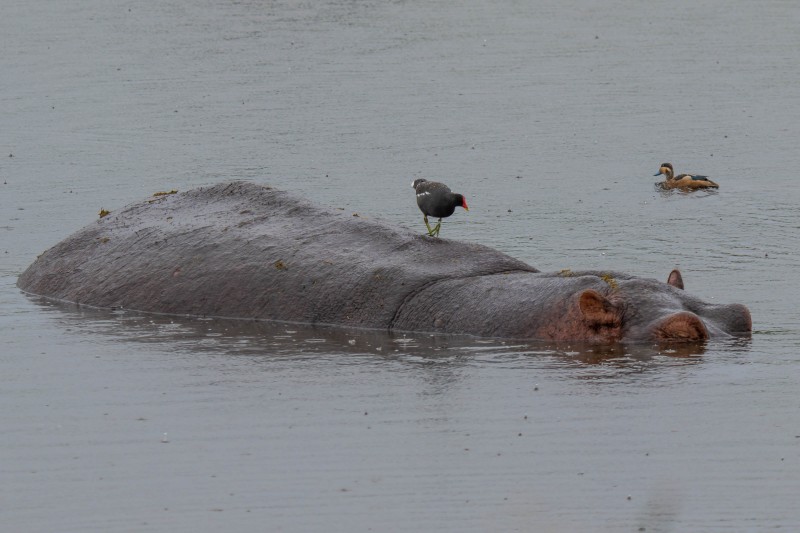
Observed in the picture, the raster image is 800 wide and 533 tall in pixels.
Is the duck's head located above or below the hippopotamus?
above

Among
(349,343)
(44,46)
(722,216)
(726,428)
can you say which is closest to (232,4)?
(44,46)

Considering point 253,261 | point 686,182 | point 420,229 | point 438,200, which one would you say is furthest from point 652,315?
point 686,182

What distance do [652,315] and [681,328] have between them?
0.24 metres

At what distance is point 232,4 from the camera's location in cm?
3975

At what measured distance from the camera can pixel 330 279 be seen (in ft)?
38.5

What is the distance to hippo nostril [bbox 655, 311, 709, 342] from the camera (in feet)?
34.8

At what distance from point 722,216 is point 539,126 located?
23.5ft

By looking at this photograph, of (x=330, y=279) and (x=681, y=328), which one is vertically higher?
(x=330, y=279)

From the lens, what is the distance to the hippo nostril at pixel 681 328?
1061 centimetres

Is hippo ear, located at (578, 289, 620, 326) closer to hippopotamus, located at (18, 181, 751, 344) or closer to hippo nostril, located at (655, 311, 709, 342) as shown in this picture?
hippopotamus, located at (18, 181, 751, 344)

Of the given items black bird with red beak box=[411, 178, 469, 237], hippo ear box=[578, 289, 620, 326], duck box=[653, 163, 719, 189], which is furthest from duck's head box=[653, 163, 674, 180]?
hippo ear box=[578, 289, 620, 326]

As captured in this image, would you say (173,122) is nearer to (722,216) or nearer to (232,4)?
(722,216)

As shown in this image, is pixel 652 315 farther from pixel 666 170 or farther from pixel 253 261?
pixel 666 170

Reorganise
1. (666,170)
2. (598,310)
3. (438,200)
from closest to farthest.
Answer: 1. (598,310)
2. (438,200)
3. (666,170)
